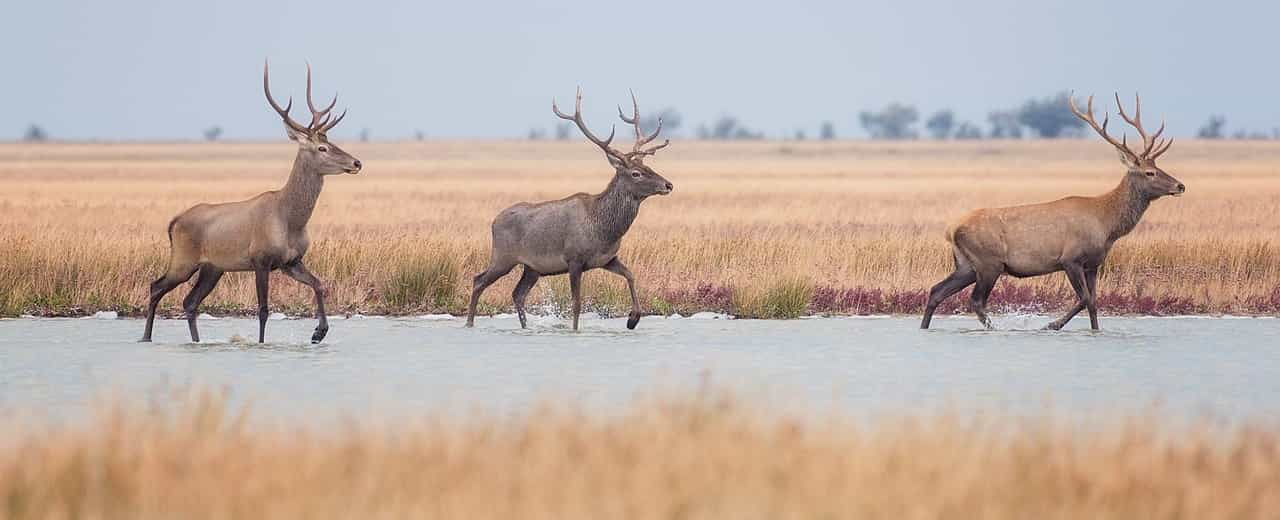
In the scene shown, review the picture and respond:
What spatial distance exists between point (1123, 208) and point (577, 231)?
464 cm

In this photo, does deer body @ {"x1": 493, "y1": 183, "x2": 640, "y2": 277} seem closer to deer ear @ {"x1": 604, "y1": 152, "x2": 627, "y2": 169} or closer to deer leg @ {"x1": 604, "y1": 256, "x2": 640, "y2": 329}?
deer leg @ {"x1": 604, "y1": 256, "x2": 640, "y2": 329}

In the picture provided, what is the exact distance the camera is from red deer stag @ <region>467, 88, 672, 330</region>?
15.7 m

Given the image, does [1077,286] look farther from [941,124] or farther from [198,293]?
[941,124]

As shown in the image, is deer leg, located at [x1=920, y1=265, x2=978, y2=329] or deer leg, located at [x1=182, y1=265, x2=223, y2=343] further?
deer leg, located at [x1=920, y1=265, x2=978, y2=329]

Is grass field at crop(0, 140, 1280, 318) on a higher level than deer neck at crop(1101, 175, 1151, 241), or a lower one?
lower

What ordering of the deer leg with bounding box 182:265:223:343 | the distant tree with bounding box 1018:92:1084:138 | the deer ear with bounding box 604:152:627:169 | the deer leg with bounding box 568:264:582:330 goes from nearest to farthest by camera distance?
the deer leg with bounding box 182:265:223:343 < the deer leg with bounding box 568:264:582:330 < the deer ear with bounding box 604:152:627:169 < the distant tree with bounding box 1018:92:1084:138

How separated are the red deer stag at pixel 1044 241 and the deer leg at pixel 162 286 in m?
6.08

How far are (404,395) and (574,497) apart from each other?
4.42 m

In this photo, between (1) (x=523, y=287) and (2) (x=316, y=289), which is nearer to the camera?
(2) (x=316, y=289)

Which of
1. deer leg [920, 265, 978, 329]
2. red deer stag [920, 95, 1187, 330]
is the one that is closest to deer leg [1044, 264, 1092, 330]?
red deer stag [920, 95, 1187, 330]

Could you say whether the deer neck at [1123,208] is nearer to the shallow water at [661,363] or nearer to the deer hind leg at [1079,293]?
the deer hind leg at [1079,293]

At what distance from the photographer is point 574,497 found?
7164mm

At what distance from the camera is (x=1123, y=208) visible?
15.8 meters

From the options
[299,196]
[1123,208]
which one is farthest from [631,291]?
[1123,208]
